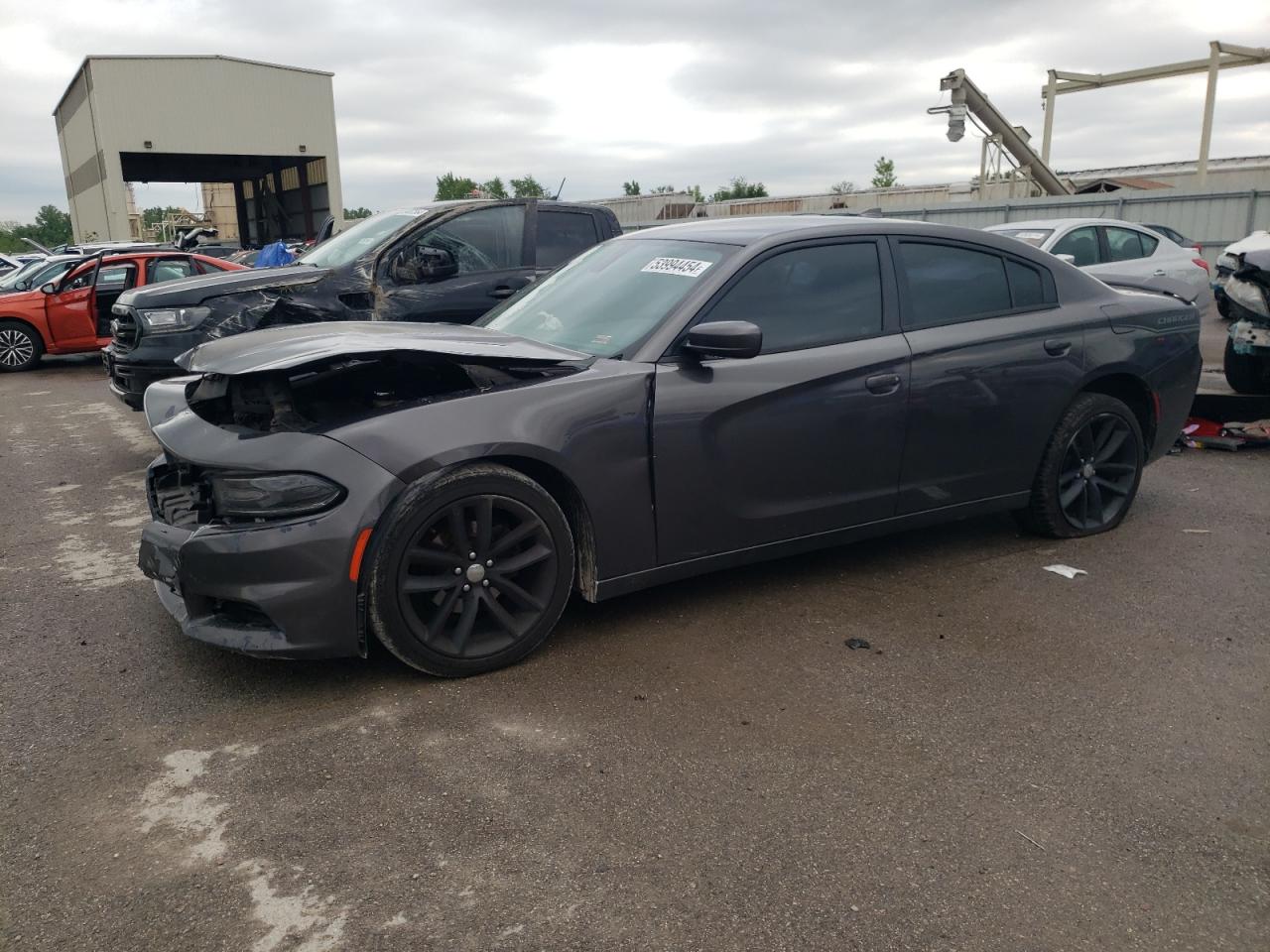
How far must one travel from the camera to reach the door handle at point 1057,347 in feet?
15.6

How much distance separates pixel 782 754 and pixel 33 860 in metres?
2.07

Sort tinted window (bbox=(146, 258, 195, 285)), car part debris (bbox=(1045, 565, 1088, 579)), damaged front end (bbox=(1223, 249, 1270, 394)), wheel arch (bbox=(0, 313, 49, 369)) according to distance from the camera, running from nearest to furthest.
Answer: car part debris (bbox=(1045, 565, 1088, 579)), damaged front end (bbox=(1223, 249, 1270, 394)), tinted window (bbox=(146, 258, 195, 285)), wheel arch (bbox=(0, 313, 49, 369))

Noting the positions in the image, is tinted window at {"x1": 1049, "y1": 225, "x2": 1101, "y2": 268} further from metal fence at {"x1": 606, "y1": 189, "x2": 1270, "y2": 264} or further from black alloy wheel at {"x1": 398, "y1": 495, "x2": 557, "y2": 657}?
black alloy wheel at {"x1": 398, "y1": 495, "x2": 557, "y2": 657}

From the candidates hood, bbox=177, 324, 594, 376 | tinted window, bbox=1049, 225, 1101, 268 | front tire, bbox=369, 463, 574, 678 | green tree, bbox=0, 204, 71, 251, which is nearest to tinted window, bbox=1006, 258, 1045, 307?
hood, bbox=177, 324, 594, 376

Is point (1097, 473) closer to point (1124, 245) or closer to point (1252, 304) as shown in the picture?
point (1252, 304)

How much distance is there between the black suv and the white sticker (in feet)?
12.1

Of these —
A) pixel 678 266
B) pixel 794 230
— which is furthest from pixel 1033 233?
pixel 678 266

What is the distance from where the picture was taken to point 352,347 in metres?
3.45

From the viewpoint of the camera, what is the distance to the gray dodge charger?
3.31 meters

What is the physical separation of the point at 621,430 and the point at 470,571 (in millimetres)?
756

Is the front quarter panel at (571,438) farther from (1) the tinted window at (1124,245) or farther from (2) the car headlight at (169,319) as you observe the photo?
(1) the tinted window at (1124,245)

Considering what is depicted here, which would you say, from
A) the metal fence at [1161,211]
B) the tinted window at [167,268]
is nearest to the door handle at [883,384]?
the tinted window at [167,268]

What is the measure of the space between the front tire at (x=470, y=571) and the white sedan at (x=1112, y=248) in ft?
27.3

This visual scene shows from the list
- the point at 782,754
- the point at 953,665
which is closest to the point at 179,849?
the point at 782,754
